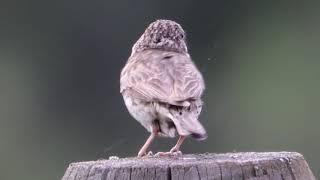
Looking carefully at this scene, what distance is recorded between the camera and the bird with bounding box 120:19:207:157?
9.75 metres

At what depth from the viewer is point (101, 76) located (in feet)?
90.7

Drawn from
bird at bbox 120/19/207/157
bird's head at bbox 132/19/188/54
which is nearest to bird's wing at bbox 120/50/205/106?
bird at bbox 120/19/207/157

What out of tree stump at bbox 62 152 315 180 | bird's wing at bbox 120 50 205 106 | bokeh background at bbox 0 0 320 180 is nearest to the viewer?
tree stump at bbox 62 152 315 180

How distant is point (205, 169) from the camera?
8.12 metres

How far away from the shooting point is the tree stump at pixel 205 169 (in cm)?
810

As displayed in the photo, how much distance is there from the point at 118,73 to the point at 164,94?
1652 cm

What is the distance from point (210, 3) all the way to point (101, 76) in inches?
193

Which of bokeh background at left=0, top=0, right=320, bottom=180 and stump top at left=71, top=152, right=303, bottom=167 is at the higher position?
stump top at left=71, top=152, right=303, bottom=167

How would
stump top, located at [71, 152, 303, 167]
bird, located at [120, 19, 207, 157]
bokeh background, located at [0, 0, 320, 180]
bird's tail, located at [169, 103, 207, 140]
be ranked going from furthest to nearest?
bokeh background, located at [0, 0, 320, 180], bird, located at [120, 19, 207, 157], bird's tail, located at [169, 103, 207, 140], stump top, located at [71, 152, 303, 167]

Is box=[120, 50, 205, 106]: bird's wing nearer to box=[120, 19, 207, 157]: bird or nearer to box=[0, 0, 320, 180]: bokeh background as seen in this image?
box=[120, 19, 207, 157]: bird

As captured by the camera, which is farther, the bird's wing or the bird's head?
the bird's head

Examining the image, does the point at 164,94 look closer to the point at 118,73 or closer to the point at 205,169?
the point at 205,169

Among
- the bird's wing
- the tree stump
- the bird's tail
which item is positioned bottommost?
the bird's tail

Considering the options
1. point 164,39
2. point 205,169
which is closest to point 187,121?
point 205,169
